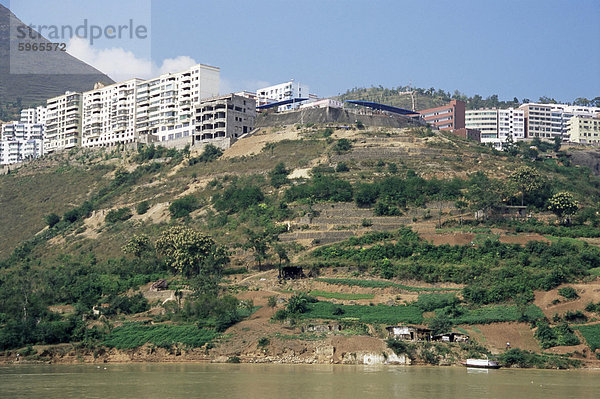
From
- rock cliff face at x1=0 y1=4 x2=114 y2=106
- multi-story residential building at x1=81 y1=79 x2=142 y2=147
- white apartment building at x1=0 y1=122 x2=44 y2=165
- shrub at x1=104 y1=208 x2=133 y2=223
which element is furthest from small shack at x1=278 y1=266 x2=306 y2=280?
rock cliff face at x1=0 y1=4 x2=114 y2=106

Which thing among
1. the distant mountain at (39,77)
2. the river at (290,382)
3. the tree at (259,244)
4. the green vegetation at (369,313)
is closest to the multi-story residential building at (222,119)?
the tree at (259,244)

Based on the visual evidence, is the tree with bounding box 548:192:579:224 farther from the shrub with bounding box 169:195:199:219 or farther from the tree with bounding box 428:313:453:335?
the shrub with bounding box 169:195:199:219

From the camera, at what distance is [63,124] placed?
11144 centimetres

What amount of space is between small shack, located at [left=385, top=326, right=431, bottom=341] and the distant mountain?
135 meters

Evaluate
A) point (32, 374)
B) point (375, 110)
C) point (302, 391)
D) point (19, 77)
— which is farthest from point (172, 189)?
point (19, 77)

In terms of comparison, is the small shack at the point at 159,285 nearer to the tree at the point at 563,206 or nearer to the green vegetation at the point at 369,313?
the green vegetation at the point at 369,313

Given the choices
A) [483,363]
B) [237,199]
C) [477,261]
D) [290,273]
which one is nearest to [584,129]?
[237,199]

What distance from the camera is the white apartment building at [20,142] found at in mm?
122188

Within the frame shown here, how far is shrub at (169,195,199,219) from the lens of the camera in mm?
72562

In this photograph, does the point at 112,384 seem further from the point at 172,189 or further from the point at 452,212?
the point at 172,189

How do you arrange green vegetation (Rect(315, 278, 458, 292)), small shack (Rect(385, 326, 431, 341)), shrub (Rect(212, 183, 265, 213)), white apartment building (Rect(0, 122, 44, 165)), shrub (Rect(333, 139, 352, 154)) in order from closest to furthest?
small shack (Rect(385, 326, 431, 341))
green vegetation (Rect(315, 278, 458, 292))
shrub (Rect(212, 183, 265, 213))
shrub (Rect(333, 139, 352, 154))
white apartment building (Rect(0, 122, 44, 165))

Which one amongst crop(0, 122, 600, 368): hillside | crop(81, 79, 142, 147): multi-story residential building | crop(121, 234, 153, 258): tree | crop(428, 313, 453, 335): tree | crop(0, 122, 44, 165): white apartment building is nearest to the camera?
crop(428, 313, 453, 335): tree

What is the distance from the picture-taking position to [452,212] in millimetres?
65062

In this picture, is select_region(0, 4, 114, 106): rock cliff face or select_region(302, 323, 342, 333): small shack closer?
select_region(302, 323, 342, 333): small shack
